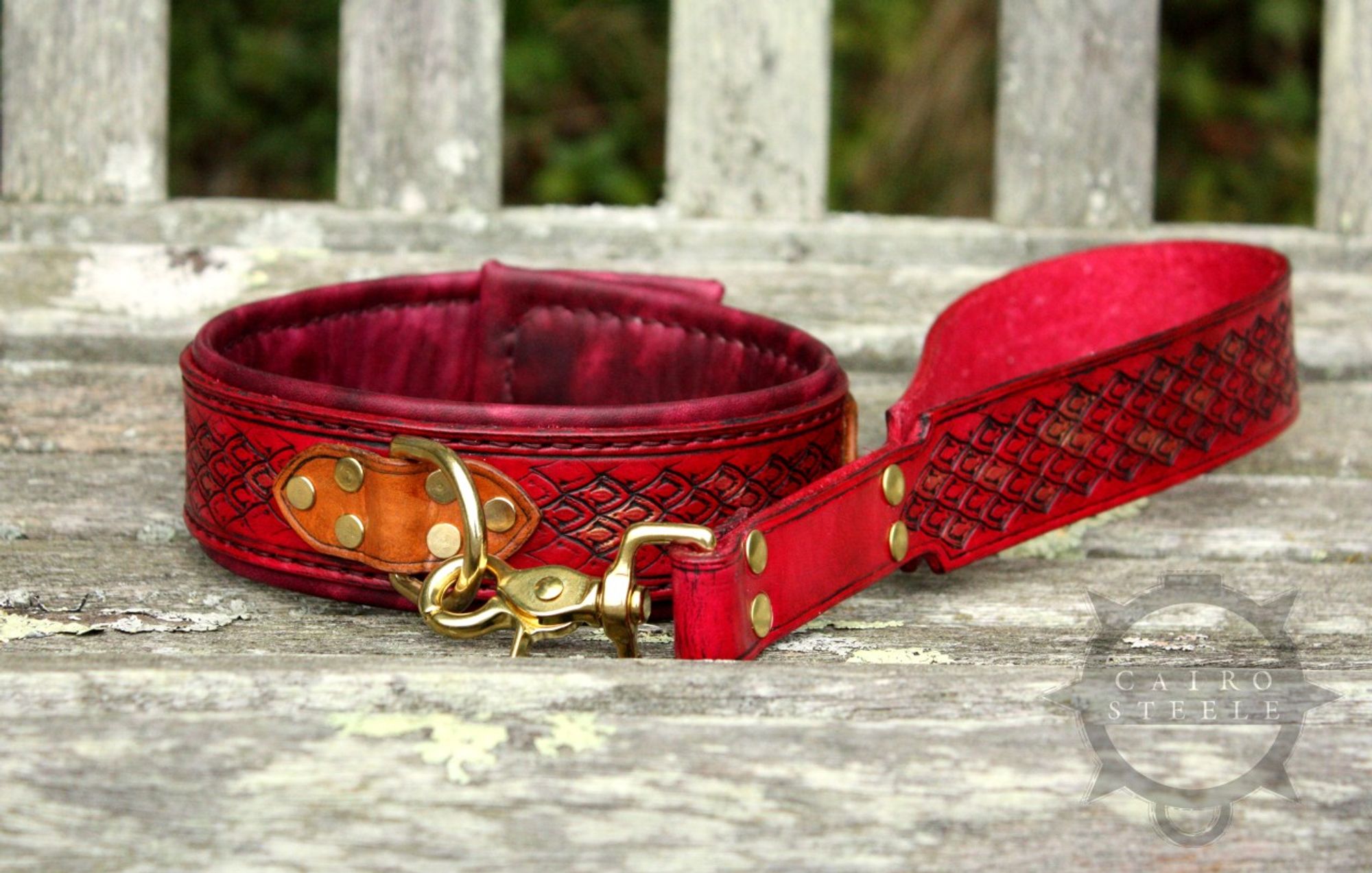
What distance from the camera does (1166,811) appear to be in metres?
0.93

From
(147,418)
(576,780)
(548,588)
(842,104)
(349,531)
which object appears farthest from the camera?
(842,104)

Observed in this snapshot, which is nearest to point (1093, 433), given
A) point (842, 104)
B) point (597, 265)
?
point (597, 265)

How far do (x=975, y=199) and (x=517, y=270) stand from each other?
2353 mm

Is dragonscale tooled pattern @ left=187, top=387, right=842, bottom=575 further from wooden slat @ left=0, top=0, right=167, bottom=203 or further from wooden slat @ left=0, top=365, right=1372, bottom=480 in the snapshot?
wooden slat @ left=0, top=0, right=167, bottom=203

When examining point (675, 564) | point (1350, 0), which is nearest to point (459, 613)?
point (675, 564)

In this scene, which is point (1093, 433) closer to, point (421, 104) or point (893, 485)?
point (893, 485)

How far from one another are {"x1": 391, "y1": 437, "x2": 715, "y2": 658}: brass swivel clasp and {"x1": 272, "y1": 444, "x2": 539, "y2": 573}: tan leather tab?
0.03 metres

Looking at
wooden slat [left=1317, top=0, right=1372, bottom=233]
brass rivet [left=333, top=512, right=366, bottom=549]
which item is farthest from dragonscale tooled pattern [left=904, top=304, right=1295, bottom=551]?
wooden slat [left=1317, top=0, right=1372, bottom=233]

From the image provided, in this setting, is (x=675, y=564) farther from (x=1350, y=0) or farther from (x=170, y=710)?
(x=1350, y=0)

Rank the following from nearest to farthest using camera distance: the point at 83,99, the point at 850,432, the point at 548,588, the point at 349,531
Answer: the point at 548,588 < the point at 349,531 < the point at 850,432 < the point at 83,99

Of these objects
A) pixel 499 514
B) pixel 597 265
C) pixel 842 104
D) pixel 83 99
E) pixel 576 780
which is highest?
pixel 842 104

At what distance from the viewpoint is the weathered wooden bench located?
93 cm

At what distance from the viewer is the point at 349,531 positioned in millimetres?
1236

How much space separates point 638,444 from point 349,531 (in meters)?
0.24
